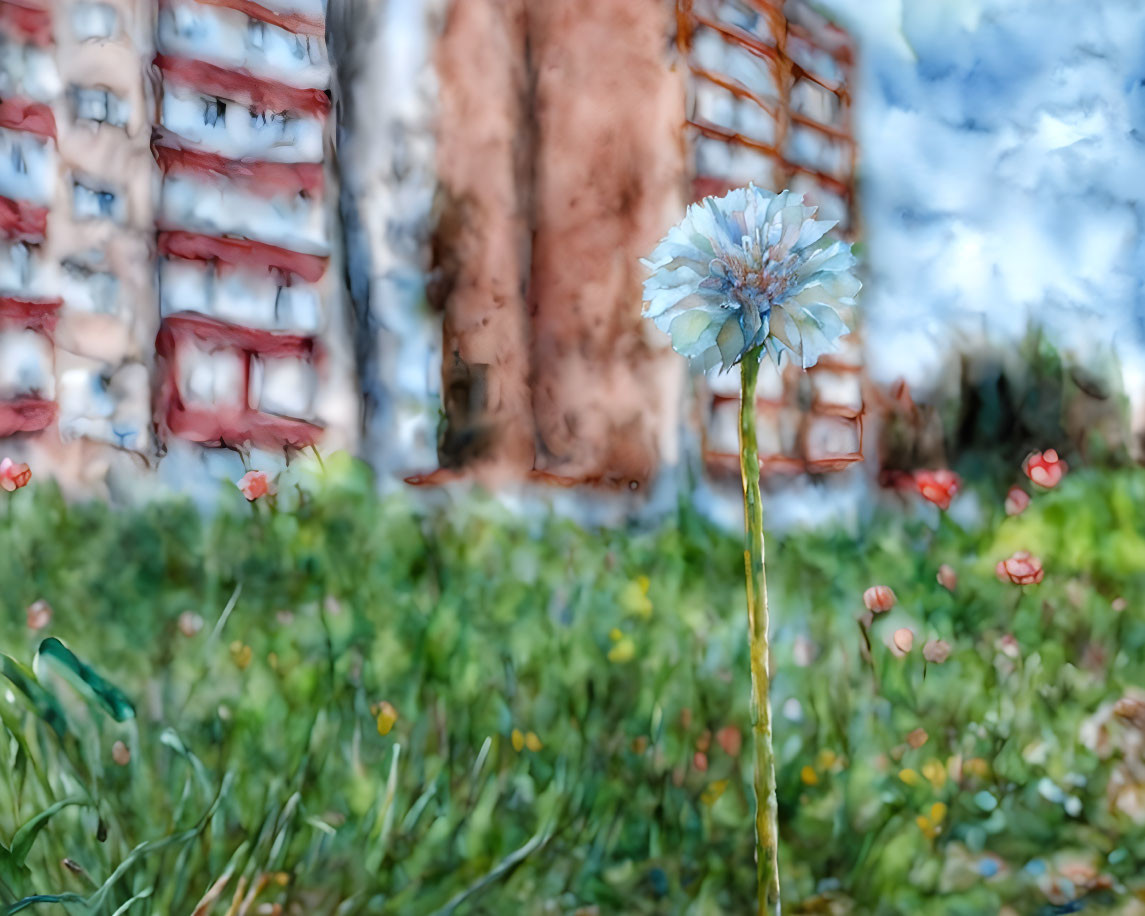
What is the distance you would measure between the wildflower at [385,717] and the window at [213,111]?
3.89ft

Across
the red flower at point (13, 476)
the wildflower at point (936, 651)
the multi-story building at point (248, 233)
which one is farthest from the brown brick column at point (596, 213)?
the red flower at point (13, 476)

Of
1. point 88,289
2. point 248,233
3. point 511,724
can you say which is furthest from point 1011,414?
point 88,289

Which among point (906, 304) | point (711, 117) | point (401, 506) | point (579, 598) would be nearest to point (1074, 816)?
point (579, 598)

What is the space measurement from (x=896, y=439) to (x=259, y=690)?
152cm

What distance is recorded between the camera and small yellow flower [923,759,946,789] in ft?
5.11

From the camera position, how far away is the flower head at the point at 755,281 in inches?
44.0

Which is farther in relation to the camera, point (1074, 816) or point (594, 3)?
point (594, 3)

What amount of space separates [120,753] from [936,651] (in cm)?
111

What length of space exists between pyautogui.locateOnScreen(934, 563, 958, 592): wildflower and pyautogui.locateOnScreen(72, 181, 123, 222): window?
150 centimetres

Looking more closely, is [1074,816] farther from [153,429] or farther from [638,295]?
[153,429]

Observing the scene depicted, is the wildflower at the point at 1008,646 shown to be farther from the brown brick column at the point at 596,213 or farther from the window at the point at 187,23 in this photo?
the window at the point at 187,23

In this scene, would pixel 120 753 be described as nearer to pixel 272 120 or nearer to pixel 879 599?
pixel 879 599

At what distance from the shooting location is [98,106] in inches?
78.2

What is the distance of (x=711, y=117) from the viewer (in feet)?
7.74
